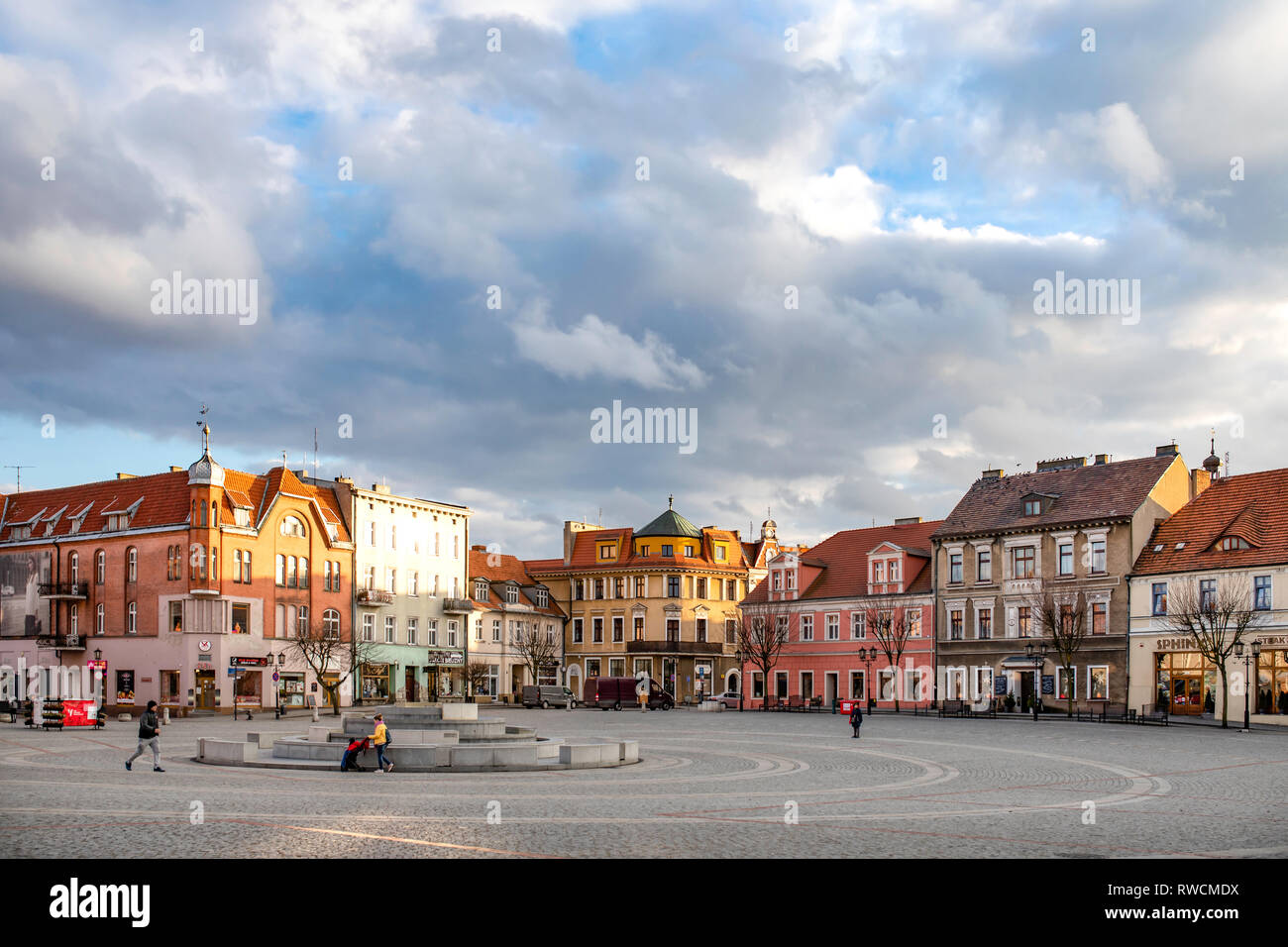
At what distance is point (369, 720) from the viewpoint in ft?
107

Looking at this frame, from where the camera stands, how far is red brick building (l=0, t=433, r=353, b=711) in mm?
70938

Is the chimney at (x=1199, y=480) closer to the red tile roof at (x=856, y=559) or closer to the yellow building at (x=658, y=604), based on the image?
the red tile roof at (x=856, y=559)

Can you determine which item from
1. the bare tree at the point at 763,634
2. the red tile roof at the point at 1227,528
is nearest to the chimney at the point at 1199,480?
the red tile roof at the point at 1227,528

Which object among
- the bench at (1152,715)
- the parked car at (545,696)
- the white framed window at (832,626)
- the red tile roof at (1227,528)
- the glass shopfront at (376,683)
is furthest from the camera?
the glass shopfront at (376,683)

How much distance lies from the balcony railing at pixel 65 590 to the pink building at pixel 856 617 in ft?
A: 132

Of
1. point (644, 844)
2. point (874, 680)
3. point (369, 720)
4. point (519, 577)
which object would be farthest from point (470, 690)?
point (644, 844)

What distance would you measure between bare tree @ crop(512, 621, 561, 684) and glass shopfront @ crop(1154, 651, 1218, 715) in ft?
146

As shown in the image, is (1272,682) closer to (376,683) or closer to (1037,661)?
(1037,661)

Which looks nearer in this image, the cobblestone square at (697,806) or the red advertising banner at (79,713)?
the cobblestone square at (697,806)

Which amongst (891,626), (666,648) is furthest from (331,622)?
(891,626)

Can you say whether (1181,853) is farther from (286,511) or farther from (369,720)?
(286,511)

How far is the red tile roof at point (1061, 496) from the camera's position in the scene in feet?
221

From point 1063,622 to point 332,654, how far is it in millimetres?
41509

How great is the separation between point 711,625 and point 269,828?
80.2m
